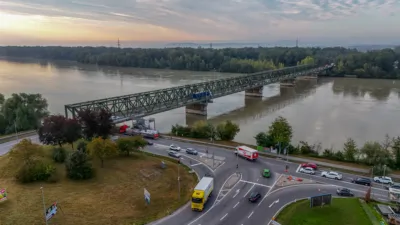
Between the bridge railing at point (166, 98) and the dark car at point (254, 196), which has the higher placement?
the bridge railing at point (166, 98)

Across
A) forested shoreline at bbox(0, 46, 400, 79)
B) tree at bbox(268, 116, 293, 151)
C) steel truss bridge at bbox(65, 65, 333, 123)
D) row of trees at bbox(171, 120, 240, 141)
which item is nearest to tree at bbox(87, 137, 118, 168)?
steel truss bridge at bbox(65, 65, 333, 123)

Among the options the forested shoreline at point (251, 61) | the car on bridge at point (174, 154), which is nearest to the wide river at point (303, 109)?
the car on bridge at point (174, 154)

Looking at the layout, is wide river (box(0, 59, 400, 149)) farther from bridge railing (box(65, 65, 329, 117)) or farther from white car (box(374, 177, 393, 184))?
white car (box(374, 177, 393, 184))

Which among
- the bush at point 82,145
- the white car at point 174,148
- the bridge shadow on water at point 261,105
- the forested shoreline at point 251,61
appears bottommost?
the bridge shadow on water at point 261,105

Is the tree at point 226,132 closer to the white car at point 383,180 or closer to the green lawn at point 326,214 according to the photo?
the white car at point 383,180

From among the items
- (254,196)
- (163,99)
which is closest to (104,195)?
(254,196)

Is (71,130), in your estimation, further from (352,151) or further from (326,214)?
(352,151)
